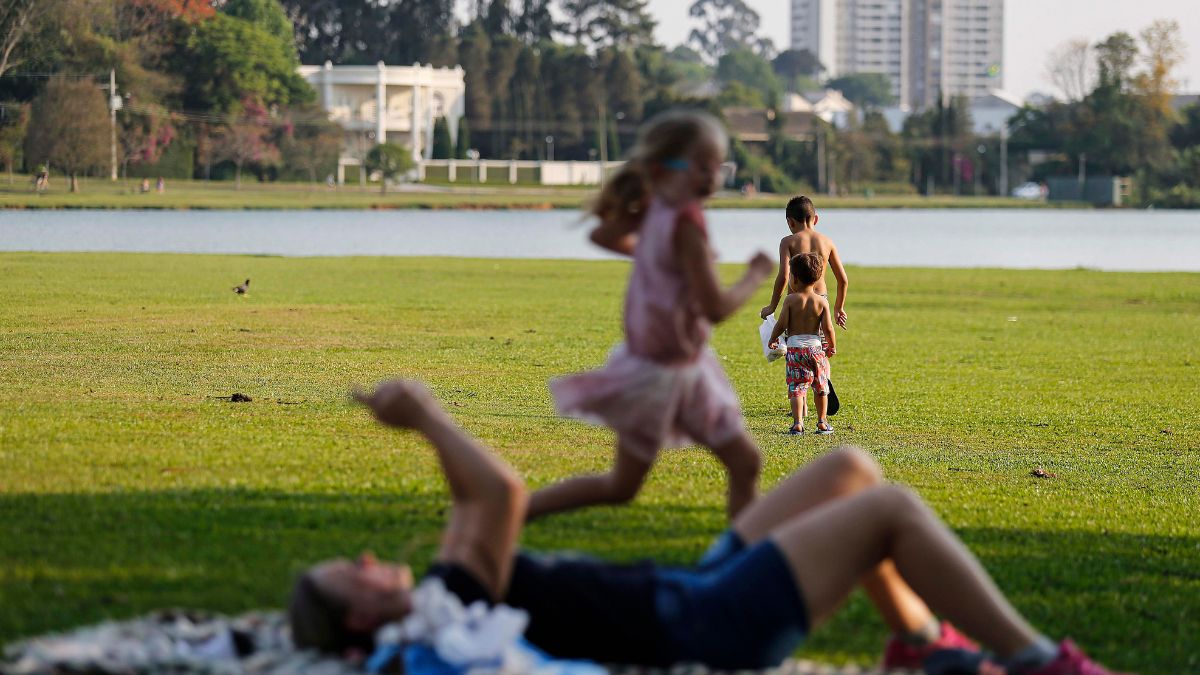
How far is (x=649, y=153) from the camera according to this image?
5.14 meters

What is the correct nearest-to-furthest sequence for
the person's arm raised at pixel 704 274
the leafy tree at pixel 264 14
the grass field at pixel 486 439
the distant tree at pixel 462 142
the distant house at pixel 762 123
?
the person's arm raised at pixel 704 274, the grass field at pixel 486 439, the leafy tree at pixel 264 14, the distant tree at pixel 462 142, the distant house at pixel 762 123

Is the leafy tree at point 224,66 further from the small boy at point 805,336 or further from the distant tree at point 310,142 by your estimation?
the small boy at point 805,336

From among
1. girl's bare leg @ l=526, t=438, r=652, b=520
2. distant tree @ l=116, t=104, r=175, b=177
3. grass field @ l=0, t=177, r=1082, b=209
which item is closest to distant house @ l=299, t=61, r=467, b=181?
grass field @ l=0, t=177, r=1082, b=209

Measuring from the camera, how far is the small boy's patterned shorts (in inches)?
452

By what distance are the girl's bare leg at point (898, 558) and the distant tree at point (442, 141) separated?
129 metres

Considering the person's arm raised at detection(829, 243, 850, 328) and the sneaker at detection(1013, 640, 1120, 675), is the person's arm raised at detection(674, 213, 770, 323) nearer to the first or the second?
the sneaker at detection(1013, 640, 1120, 675)

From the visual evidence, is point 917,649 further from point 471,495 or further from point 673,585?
point 471,495

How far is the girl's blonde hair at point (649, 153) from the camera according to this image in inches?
200

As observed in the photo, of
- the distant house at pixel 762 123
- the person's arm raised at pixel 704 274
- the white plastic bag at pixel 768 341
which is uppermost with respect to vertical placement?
the distant house at pixel 762 123

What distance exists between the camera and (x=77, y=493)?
738 cm

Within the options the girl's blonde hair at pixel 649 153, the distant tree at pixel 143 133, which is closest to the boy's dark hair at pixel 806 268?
the girl's blonde hair at pixel 649 153

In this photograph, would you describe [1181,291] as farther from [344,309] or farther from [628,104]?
[628,104]

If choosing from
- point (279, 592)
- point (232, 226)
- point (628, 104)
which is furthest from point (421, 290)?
point (628, 104)

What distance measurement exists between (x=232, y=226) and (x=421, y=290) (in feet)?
111
